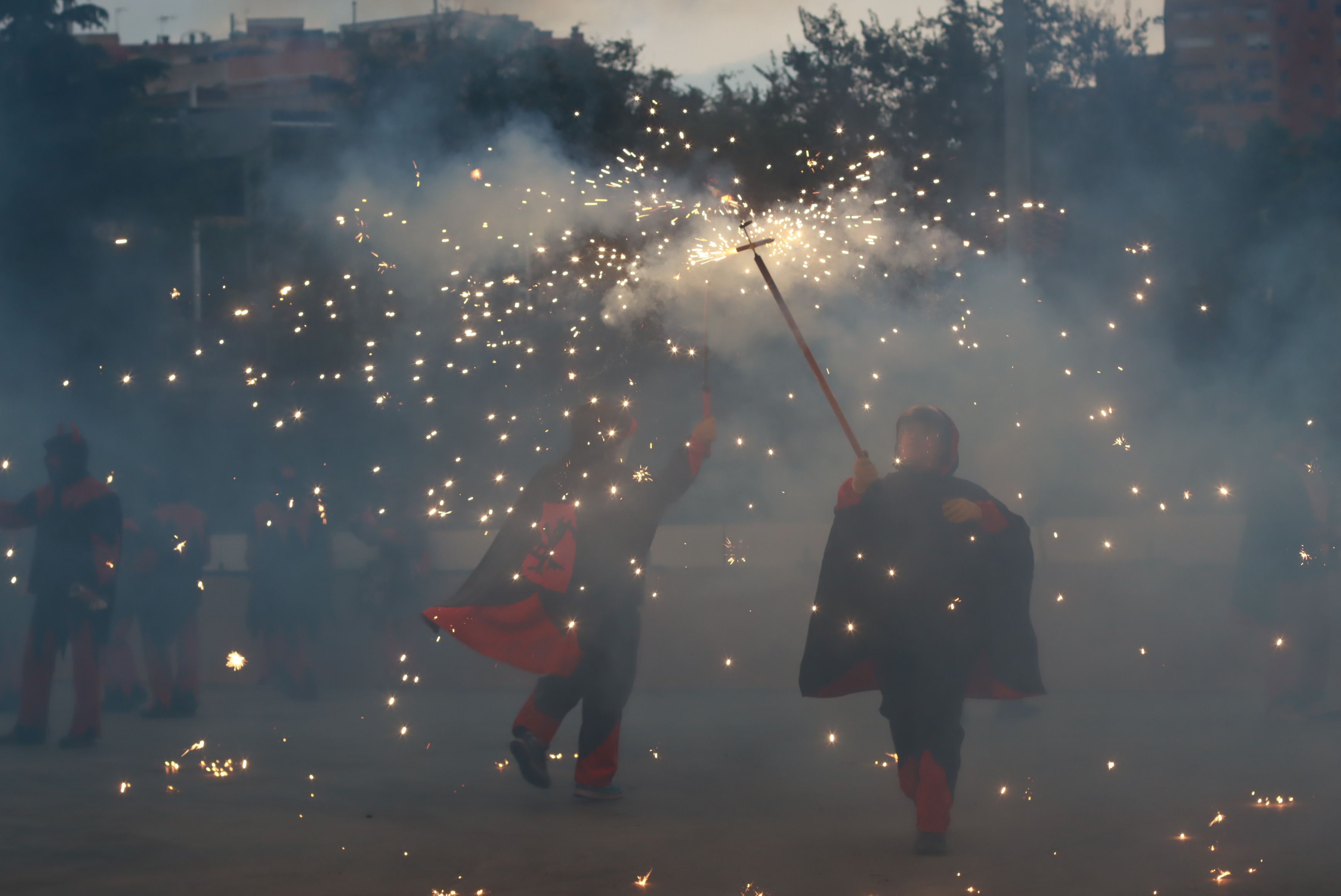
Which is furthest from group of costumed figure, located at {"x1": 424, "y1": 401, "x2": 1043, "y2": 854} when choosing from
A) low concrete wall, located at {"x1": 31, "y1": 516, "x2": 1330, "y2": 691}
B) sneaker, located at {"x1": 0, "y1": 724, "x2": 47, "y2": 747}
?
low concrete wall, located at {"x1": 31, "y1": 516, "x2": 1330, "y2": 691}

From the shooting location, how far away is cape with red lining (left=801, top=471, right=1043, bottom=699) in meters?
4.63

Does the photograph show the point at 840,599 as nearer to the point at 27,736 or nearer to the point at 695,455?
the point at 695,455

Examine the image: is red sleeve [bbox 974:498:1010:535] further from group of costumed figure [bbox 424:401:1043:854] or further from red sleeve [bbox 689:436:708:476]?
red sleeve [bbox 689:436:708:476]

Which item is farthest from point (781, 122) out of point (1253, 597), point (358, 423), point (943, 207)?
point (1253, 597)

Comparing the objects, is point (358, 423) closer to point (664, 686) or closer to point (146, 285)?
point (146, 285)

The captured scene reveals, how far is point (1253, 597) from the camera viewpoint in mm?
7031

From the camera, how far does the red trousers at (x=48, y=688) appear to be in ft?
20.6

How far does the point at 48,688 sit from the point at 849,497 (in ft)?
13.4

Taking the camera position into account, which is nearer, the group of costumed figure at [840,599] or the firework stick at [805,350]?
the group of costumed figure at [840,599]

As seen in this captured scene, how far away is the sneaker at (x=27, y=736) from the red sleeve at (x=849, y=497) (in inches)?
161

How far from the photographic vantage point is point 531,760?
5117mm

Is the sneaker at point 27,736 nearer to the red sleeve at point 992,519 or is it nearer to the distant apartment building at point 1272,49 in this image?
the red sleeve at point 992,519

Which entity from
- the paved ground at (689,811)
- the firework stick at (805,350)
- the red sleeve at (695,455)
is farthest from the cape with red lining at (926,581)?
the red sleeve at (695,455)

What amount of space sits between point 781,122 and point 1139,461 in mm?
8862
